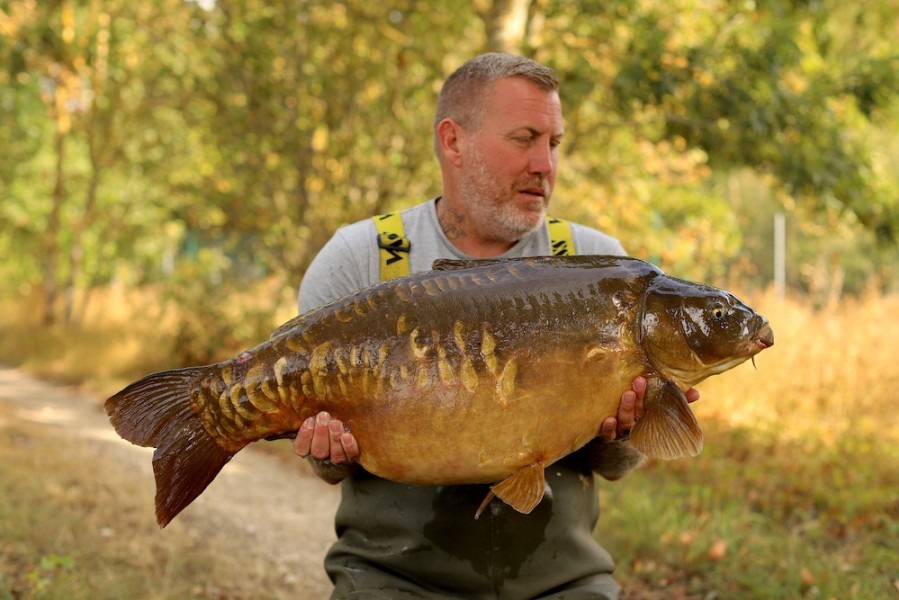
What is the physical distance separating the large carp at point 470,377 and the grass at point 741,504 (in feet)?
6.08

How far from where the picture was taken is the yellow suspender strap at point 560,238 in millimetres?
3184

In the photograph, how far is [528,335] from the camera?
91.1 inches

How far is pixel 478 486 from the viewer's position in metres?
2.83

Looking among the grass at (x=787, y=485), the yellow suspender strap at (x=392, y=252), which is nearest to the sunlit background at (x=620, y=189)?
the grass at (x=787, y=485)

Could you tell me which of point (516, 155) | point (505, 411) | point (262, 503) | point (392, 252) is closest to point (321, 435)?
point (505, 411)

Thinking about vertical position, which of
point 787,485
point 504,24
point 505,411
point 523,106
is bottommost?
point 787,485

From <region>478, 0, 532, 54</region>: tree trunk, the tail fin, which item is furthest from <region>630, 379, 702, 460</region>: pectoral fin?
<region>478, 0, 532, 54</region>: tree trunk

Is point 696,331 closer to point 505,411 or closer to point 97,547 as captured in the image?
point 505,411

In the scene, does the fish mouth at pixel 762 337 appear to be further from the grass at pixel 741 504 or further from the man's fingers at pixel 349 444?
the grass at pixel 741 504

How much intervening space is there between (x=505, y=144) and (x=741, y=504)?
3.82 metres

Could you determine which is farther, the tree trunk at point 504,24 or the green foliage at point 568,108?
the tree trunk at point 504,24

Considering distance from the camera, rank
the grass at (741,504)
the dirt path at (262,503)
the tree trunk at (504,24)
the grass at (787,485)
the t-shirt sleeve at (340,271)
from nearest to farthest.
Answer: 1. the t-shirt sleeve at (340,271)
2. the grass at (741,504)
3. the grass at (787,485)
4. the dirt path at (262,503)
5. the tree trunk at (504,24)

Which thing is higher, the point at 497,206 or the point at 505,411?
the point at 497,206

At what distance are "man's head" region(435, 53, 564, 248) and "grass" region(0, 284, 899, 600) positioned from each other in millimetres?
2437
